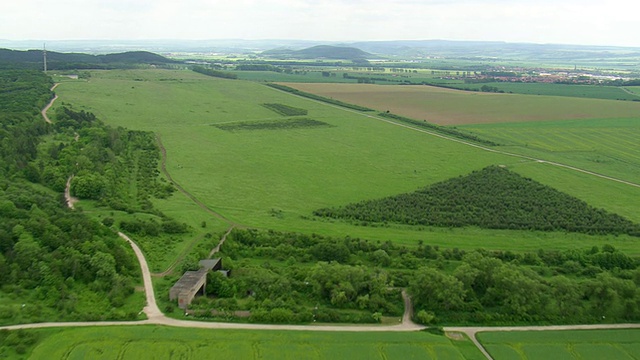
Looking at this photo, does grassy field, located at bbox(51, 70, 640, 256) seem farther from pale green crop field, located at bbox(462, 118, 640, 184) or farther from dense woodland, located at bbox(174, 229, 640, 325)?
pale green crop field, located at bbox(462, 118, 640, 184)

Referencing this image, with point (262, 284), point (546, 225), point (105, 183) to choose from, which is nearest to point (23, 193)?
point (105, 183)

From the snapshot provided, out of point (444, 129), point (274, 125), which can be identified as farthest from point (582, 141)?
point (274, 125)

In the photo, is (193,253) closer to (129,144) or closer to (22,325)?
(22,325)

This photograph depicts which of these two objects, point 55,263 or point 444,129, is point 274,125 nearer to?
point 444,129

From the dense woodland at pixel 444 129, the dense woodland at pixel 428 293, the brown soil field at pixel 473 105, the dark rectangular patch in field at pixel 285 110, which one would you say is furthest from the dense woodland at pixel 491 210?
the dark rectangular patch in field at pixel 285 110

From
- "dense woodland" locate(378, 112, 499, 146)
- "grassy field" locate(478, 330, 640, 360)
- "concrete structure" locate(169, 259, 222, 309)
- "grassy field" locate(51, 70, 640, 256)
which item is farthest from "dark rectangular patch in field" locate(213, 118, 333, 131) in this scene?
"grassy field" locate(478, 330, 640, 360)

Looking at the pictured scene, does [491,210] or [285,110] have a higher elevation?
[285,110]
